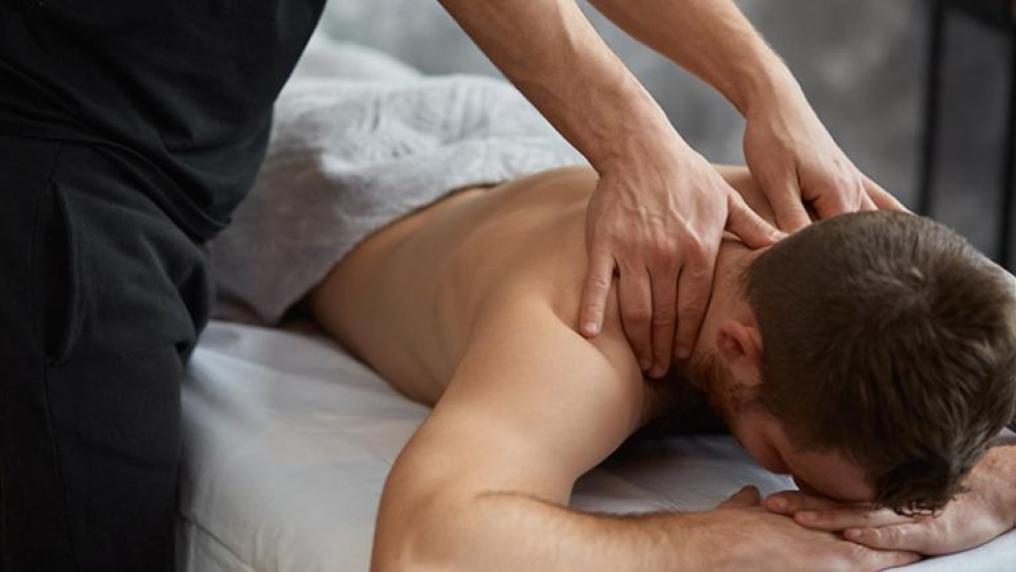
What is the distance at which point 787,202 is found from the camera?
158cm

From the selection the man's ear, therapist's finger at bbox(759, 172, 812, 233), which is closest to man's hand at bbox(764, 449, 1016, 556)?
the man's ear

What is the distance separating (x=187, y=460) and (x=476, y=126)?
68 centimetres

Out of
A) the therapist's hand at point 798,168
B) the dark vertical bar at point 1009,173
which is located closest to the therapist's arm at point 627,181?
the therapist's hand at point 798,168

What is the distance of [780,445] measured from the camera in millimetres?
1325

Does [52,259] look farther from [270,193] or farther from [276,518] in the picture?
[270,193]

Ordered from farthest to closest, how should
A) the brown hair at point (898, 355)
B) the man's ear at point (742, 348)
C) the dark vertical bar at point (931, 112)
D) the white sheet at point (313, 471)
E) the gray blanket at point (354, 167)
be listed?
the dark vertical bar at point (931, 112) → the gray blanket at point (354, 167) → the white sheet at point (313, 471) → the man's ear at point (742, 348) → the brown hair at point (898, 355)

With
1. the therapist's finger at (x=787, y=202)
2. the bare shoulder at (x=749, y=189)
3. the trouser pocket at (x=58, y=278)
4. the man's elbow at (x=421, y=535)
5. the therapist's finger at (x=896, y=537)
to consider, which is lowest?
the trouser pocket at (x=58, y=278)

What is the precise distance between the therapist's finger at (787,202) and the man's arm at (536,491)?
0.28 metres

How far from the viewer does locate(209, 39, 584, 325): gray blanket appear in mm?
1962

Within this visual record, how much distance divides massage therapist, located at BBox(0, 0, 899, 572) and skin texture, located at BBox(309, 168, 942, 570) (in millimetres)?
44

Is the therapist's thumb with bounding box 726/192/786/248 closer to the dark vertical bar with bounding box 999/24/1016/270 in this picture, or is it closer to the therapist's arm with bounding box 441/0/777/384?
the therapist's arm with bounding box 441/0/777/384

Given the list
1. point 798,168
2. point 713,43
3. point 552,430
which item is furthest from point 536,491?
point 713,43

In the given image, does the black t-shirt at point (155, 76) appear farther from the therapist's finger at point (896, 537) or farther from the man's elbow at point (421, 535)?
the therapist's finger at point (896, 537)

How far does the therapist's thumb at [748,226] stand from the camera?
4.83ft
